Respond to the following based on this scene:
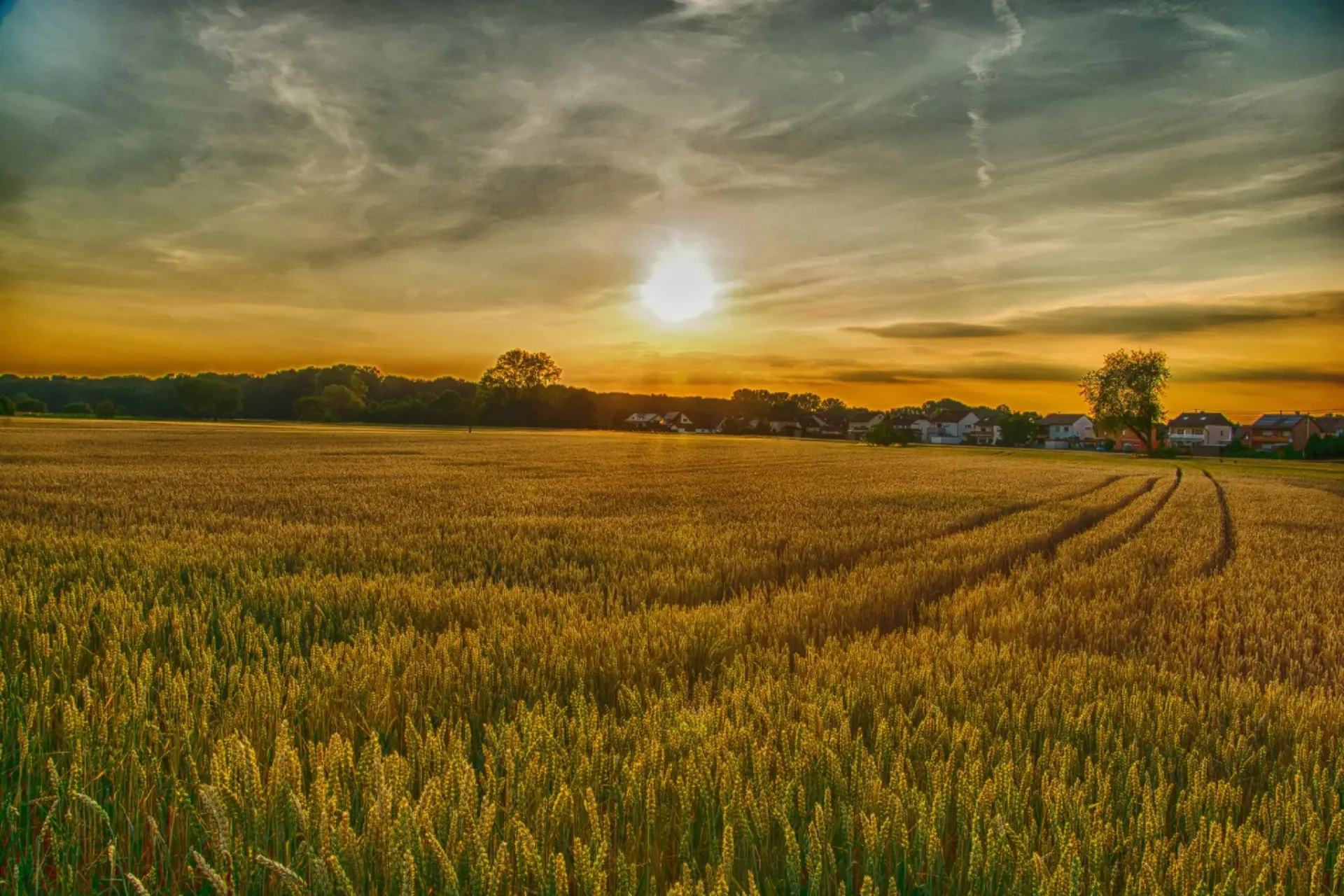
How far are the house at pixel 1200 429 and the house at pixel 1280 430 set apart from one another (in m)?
6.22

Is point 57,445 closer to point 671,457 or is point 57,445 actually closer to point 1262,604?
point 671,457

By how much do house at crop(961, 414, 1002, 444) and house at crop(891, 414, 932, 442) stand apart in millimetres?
9121

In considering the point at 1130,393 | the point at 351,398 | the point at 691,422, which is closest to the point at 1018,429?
the point at 1130,393

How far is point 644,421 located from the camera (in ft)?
517

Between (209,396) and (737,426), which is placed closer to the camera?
(209,396)

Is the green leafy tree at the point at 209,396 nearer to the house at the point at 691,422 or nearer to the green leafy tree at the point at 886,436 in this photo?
the house at the point at 691,422

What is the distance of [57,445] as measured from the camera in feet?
116

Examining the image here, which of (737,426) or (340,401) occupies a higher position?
(340,401)

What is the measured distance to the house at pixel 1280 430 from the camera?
473 feet

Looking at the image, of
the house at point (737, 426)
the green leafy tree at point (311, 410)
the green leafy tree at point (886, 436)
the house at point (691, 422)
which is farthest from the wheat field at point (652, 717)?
the house at point (691, 422)

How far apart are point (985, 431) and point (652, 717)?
191 m

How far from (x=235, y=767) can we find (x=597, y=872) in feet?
5.18

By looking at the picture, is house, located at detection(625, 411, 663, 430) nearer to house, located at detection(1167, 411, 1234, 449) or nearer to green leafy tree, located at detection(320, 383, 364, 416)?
green leafy tree, located at detection(320, 383, 364, 416)

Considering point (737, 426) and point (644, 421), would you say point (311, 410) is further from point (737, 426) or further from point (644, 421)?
point (737, 426)
